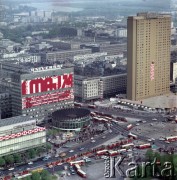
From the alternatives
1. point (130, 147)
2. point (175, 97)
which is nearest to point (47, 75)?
point (130, 147)

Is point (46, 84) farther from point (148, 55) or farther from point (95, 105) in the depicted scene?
point (148, 55)

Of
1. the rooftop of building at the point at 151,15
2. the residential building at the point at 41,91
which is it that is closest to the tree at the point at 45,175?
the residential building at the point at 41,91

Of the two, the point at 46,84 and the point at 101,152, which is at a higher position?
the point at 46,84

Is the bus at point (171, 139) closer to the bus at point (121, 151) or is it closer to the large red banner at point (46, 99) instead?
the bus at point (121, 151)

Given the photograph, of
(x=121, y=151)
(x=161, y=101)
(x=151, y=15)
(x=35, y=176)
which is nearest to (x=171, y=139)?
(x=121, y=151)

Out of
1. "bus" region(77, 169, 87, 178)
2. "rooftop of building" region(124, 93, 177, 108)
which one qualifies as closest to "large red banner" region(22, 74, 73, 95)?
"rooftop of building" region(124, 93, 177, 108)

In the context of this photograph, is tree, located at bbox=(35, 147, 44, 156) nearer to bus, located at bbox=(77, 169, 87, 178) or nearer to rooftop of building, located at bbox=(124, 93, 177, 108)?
bus, located at bbox=(77, 169, 87, 178)
